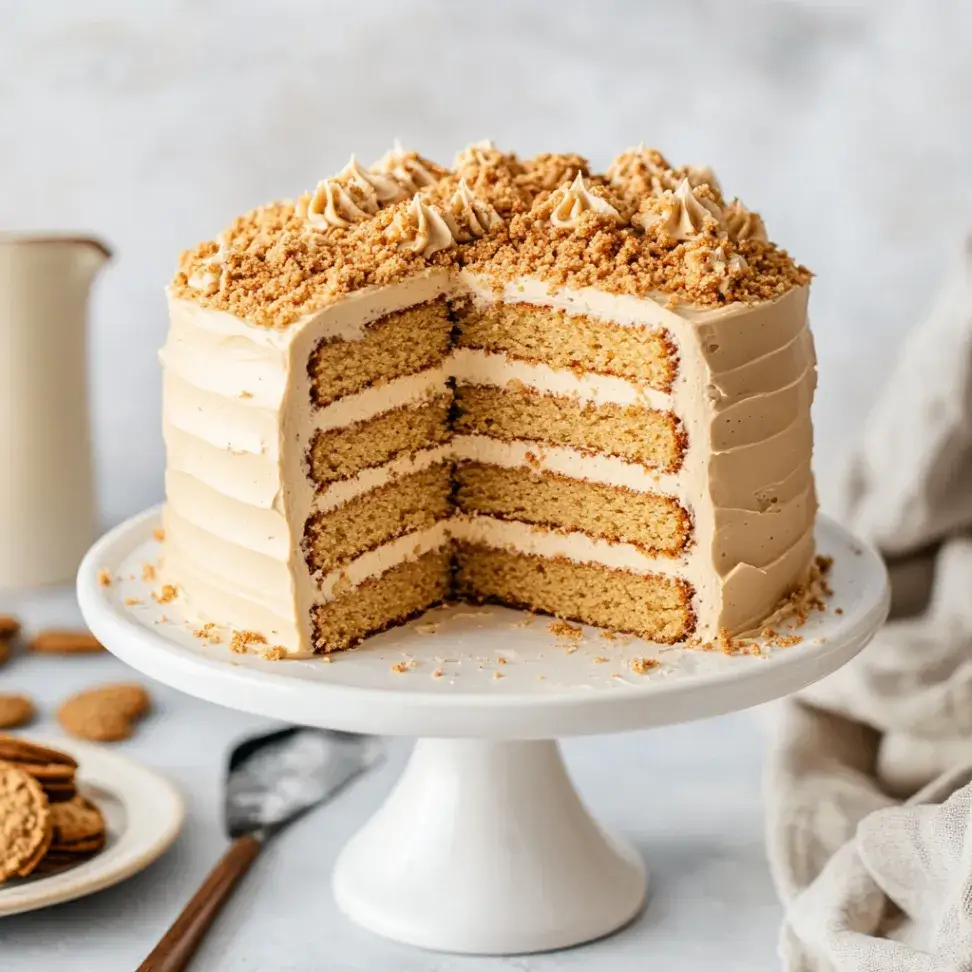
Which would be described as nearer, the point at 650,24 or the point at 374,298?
the point at 374,298

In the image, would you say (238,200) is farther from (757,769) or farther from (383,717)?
(383,717)

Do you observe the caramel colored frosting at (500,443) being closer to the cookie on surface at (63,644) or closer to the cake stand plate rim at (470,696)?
the cake stand plate rim at (470,696)

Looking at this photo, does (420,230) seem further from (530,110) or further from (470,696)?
(530,110)

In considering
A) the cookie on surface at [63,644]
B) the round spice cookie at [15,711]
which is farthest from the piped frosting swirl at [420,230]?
the cookie on surface at [63,644]

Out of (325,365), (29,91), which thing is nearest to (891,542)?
(325,365)

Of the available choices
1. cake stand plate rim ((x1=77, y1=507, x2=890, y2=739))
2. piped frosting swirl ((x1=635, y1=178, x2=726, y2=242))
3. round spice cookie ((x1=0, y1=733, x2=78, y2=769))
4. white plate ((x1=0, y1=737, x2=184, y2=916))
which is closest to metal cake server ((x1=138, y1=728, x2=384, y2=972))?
white plate ((x1=0, y1=737, x2=184, y2=916))

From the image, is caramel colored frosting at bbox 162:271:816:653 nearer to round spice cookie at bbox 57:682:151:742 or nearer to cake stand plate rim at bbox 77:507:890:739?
cake stand plate rim at bbox 77:507:890:739

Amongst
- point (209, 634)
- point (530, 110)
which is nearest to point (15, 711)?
point (209, 634)
